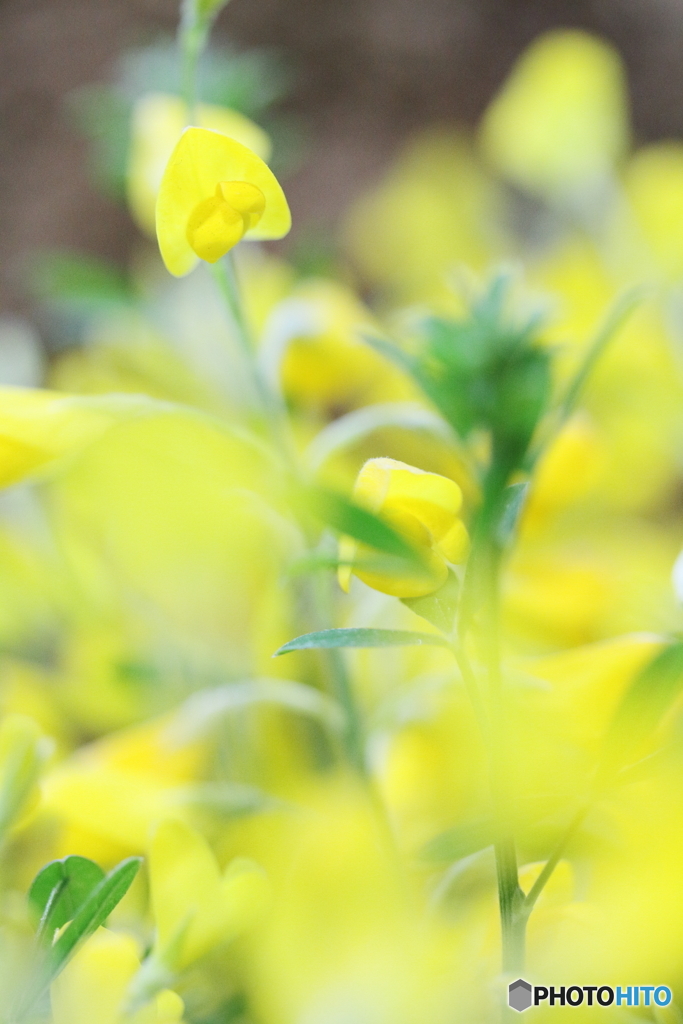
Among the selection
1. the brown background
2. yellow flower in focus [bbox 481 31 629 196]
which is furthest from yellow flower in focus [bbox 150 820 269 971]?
the brown background

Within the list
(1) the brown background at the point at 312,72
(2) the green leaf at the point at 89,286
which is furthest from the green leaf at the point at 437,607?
(1) the brown background at the point at 312,72

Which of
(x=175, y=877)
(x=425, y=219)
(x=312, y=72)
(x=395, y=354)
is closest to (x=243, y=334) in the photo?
(x=395, y=354)

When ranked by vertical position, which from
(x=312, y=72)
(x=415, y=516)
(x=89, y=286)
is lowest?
(x=415, y=516)

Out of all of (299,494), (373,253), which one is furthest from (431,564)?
(373,253)

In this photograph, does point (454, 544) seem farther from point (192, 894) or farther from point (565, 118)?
point (565, 118)

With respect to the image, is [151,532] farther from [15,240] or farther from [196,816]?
[15,240]
